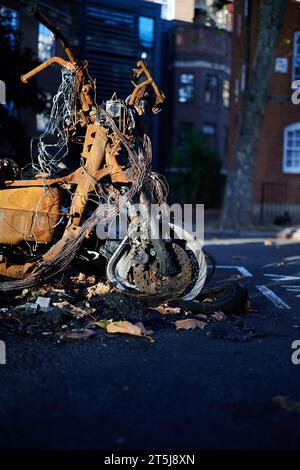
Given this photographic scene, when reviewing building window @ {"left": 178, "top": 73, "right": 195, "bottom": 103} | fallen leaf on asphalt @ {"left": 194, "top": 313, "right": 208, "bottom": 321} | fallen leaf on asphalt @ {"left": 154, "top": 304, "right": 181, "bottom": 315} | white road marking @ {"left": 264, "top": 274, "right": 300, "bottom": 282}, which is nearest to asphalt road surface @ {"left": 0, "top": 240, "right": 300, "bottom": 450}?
fallen leaf on asphalt @ {"left": 194, "top": 313, "right": 208, "bottom": 321}

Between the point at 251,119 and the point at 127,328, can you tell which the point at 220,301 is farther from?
the point at 251,119

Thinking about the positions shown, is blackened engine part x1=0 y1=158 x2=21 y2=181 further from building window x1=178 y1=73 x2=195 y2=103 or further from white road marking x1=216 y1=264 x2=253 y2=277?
building window x1=178 y1=73 x2=195 y2=103

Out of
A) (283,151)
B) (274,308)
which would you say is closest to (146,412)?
(274,308)

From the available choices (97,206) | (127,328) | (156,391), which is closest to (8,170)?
(97,206)

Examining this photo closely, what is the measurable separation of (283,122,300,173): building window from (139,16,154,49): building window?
8.10 metres

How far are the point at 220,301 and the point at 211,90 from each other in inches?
1501

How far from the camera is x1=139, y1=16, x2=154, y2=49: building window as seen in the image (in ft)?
88.2

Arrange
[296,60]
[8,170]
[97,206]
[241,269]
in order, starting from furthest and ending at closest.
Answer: [296,60]
[241,269]
[8,170]
[97,206]

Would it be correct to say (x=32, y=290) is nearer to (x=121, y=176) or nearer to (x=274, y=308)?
(x=121, y=176)

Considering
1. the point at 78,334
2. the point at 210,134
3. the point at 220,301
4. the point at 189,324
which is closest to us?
the point at 78,334

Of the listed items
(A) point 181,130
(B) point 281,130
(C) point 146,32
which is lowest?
(B) point 281,130

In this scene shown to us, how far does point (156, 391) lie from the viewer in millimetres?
3410

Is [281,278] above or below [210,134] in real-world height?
below

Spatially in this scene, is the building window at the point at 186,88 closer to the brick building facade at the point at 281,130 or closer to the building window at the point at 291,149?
the brick building facade at the point at 281,130
